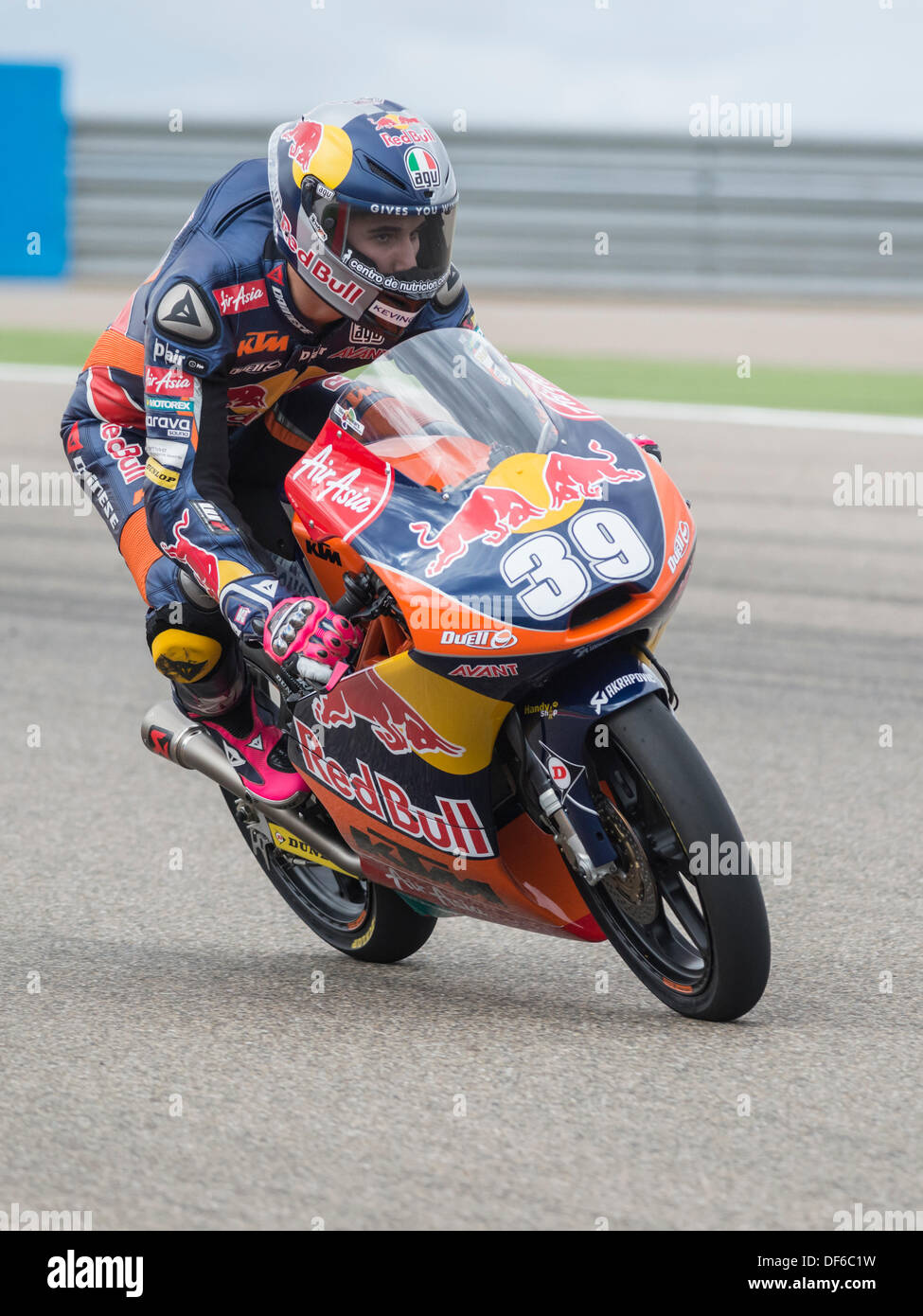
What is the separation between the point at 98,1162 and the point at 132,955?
133cm

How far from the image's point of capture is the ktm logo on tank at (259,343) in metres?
4.05

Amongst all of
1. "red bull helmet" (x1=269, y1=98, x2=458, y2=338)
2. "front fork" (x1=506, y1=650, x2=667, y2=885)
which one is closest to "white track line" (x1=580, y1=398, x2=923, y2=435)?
"red bull helmet" (x1=269, y1=98, x2=458, y2=338)

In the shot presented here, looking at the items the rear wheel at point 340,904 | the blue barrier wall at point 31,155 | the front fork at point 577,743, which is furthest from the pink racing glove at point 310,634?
the blue barrier wall at point 31,155

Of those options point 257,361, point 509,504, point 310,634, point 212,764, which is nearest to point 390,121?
point 257,361

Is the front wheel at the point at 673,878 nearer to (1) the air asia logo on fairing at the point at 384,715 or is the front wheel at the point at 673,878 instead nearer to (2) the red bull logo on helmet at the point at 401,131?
(1) the air asia logo on fairing at the point at 384,715

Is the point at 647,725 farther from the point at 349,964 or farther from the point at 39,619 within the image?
the point at 39,619

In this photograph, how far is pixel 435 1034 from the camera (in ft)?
12.5

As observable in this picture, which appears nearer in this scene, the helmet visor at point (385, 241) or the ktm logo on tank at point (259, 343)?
the helmet visor at point (385, 241)

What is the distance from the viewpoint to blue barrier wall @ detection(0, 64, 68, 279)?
1886 cm

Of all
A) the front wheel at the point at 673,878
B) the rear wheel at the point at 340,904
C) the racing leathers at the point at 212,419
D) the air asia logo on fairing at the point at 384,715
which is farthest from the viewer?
the rear wheel at the point at 340,904

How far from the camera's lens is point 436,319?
425cm

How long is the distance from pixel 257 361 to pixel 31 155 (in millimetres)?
15919

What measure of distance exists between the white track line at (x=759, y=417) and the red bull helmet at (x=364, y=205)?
921cm
